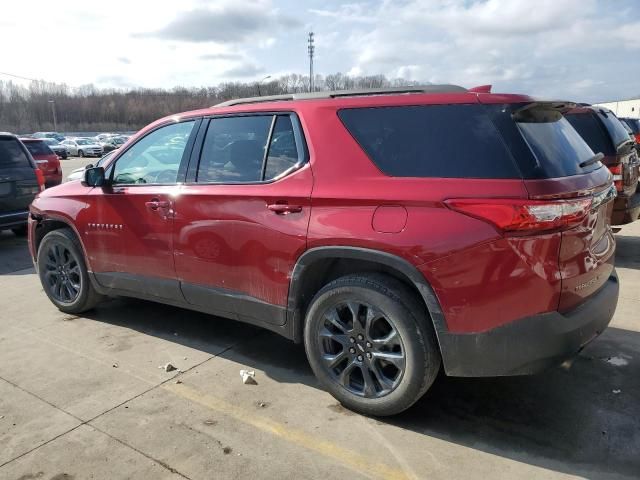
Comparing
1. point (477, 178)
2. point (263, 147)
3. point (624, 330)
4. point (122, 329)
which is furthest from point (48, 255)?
point (624, 330)

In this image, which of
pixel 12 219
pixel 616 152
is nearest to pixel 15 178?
pixel 12 219

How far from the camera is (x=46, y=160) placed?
525 inches

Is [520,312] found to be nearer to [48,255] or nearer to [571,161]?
[571,161]

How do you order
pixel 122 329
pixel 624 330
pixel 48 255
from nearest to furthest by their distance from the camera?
pixel 624 330, pixel 122 329, pixel 48 255

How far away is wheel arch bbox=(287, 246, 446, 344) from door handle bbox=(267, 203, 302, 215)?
28cm

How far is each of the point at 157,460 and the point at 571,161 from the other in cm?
274

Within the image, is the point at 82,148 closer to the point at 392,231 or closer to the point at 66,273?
the point at 66,273

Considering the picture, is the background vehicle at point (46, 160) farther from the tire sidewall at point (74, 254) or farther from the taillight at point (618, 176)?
the taillight at point (618, 176)

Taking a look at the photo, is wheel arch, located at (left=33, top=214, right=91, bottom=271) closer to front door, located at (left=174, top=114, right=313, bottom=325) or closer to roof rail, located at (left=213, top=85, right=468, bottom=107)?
front door, located at (left=174, top=114, right=313, bottom=325)

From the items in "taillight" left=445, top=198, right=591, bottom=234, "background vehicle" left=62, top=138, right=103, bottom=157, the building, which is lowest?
"background vehicle" left=62, top=138, right=103, bottom=157

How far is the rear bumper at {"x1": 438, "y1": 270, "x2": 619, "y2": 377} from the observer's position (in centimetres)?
259

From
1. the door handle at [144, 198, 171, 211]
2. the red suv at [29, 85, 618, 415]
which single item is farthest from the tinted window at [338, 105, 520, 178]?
the door handle at [144, 198, 171, 211]

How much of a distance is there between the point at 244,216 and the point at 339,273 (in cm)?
75

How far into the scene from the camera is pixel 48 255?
5.06 metres
